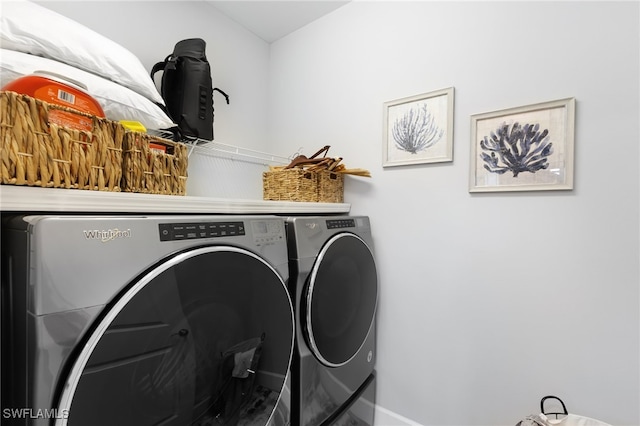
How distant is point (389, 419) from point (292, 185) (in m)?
1.31

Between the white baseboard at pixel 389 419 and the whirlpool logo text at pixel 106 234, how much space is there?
61.7 inches

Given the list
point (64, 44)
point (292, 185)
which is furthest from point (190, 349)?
point (64, 44)

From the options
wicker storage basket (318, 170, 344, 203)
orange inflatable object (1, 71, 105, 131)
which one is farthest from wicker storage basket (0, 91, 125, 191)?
wicker storage basket (318, 170, 344, 203)

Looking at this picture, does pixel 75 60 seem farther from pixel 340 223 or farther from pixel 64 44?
pixel 340 223

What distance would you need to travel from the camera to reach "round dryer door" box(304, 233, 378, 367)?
1.10 metres

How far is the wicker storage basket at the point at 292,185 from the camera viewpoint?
145 cm

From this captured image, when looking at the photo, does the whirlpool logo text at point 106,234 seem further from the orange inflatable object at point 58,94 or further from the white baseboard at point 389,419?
the white baseboard at point 389,419

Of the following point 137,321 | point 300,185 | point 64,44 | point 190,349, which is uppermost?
point 64,44

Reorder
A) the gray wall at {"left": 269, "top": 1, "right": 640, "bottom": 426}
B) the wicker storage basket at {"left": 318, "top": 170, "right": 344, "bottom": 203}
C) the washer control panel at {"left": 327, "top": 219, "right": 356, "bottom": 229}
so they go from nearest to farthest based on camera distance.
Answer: the gray wall at {"left": 269, "top": 1, "right": 640, "bottom": 426}, the washer control panel at {"left": 327, "top": 219, "right": 356, "bottom": 229}, the wicker storage basket at {"left": 318, "top": 170, "right": 344, "bottom": 203}

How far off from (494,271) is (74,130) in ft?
4.94

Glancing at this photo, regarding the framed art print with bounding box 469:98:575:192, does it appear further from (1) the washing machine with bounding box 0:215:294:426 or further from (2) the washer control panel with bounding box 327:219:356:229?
(1) the washing machine with bounding box 0:215:294:426

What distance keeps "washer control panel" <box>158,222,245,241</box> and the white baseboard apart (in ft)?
4.41

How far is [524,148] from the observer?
4.00 feet

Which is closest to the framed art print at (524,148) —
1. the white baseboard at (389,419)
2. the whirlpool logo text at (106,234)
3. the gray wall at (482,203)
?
the gray wall at (482,203)
